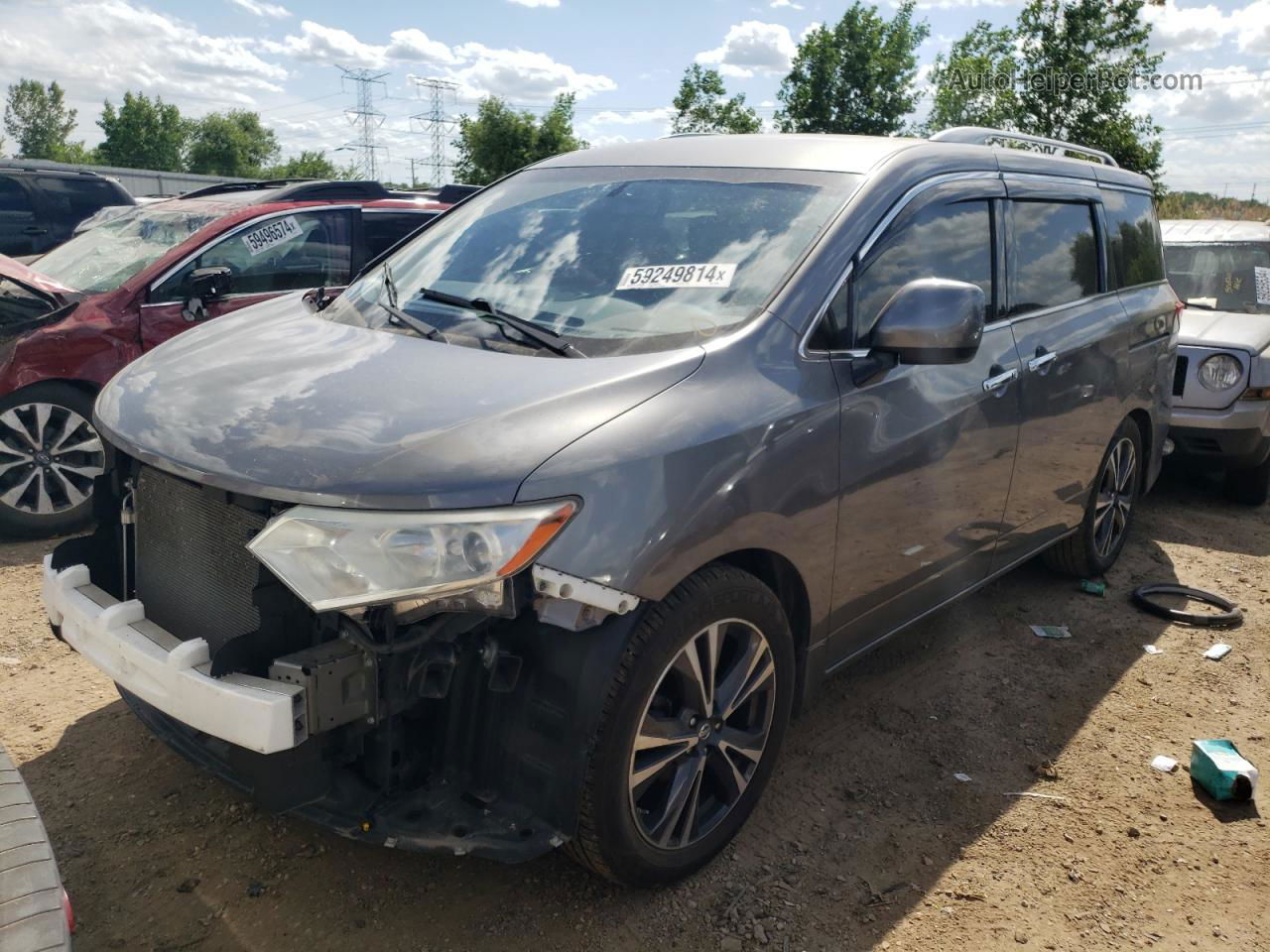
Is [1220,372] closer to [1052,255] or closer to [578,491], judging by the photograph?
[1052,255]

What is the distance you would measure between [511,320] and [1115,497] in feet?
11.8

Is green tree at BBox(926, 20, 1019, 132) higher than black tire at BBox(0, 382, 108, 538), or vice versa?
green tree at BBox(926, 20, 1019, 132)

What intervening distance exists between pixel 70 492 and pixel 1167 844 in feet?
17.3

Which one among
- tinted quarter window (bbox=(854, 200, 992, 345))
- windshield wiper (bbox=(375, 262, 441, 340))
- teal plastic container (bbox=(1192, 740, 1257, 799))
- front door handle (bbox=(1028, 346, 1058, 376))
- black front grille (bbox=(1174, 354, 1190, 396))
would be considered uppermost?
tinted quarter window (bbox=(854, 200, 992, 345))

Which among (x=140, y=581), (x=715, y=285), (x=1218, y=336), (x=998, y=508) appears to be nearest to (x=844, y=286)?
(x=715, y=285)

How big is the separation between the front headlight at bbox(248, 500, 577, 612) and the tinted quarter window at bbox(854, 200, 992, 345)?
1.35 meters

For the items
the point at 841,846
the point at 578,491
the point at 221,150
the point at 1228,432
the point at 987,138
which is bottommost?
the point at 841,846

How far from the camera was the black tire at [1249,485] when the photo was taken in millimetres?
6707

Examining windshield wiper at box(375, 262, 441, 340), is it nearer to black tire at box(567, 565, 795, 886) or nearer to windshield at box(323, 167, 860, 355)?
windshield at box(323, 167, 860, 355)

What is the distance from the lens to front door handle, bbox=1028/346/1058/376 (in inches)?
151

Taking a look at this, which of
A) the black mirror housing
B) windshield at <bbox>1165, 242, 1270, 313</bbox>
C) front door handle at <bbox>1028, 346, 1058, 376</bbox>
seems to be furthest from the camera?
windshield at <bbox>1165, 242, 1270, 313</bbox>

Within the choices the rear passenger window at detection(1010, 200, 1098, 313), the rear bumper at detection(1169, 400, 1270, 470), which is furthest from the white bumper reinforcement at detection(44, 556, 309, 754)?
the rear bumper at detection(1169, 400, 1270, 470)

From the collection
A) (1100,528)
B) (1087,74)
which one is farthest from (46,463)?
(1087,74)

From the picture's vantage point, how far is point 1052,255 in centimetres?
418
